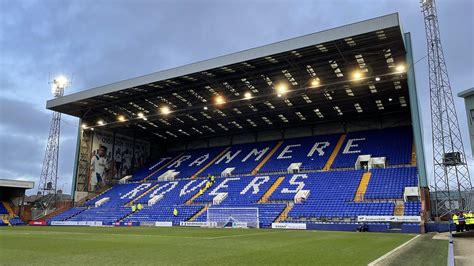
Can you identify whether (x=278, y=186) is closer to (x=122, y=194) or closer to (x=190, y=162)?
(x=190, y=162)

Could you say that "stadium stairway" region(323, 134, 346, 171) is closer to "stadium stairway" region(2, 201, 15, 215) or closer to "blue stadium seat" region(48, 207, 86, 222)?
"blue stadium seat" region(48, 207, 86, 222)

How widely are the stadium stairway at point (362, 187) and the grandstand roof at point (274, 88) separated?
7.92 meters

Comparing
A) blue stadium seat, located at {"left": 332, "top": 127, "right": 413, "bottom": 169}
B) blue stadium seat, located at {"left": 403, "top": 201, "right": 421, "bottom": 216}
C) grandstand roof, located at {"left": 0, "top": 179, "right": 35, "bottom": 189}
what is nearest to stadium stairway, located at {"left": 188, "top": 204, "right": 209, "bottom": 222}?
blue stadium seat, located at {"left": 332, "top": 127, "right": 413, "bottom": 169}

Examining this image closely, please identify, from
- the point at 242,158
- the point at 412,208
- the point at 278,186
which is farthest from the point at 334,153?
the point at 412,208

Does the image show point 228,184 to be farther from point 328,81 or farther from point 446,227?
point 446,227

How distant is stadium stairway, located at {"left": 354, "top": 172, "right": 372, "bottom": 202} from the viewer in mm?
29112

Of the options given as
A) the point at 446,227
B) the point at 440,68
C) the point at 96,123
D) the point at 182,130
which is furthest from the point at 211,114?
the point at 446,227

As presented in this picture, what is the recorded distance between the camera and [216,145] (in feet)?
168

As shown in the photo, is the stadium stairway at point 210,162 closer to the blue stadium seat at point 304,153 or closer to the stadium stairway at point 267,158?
the stadium stairway at point 267,158

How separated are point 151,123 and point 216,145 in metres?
10.1

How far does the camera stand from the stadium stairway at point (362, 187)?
2911 cm

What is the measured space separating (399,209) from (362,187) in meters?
4.77

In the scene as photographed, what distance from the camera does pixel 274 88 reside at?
33.8 meters

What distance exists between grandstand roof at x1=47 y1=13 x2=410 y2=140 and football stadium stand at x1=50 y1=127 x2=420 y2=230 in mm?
3618
